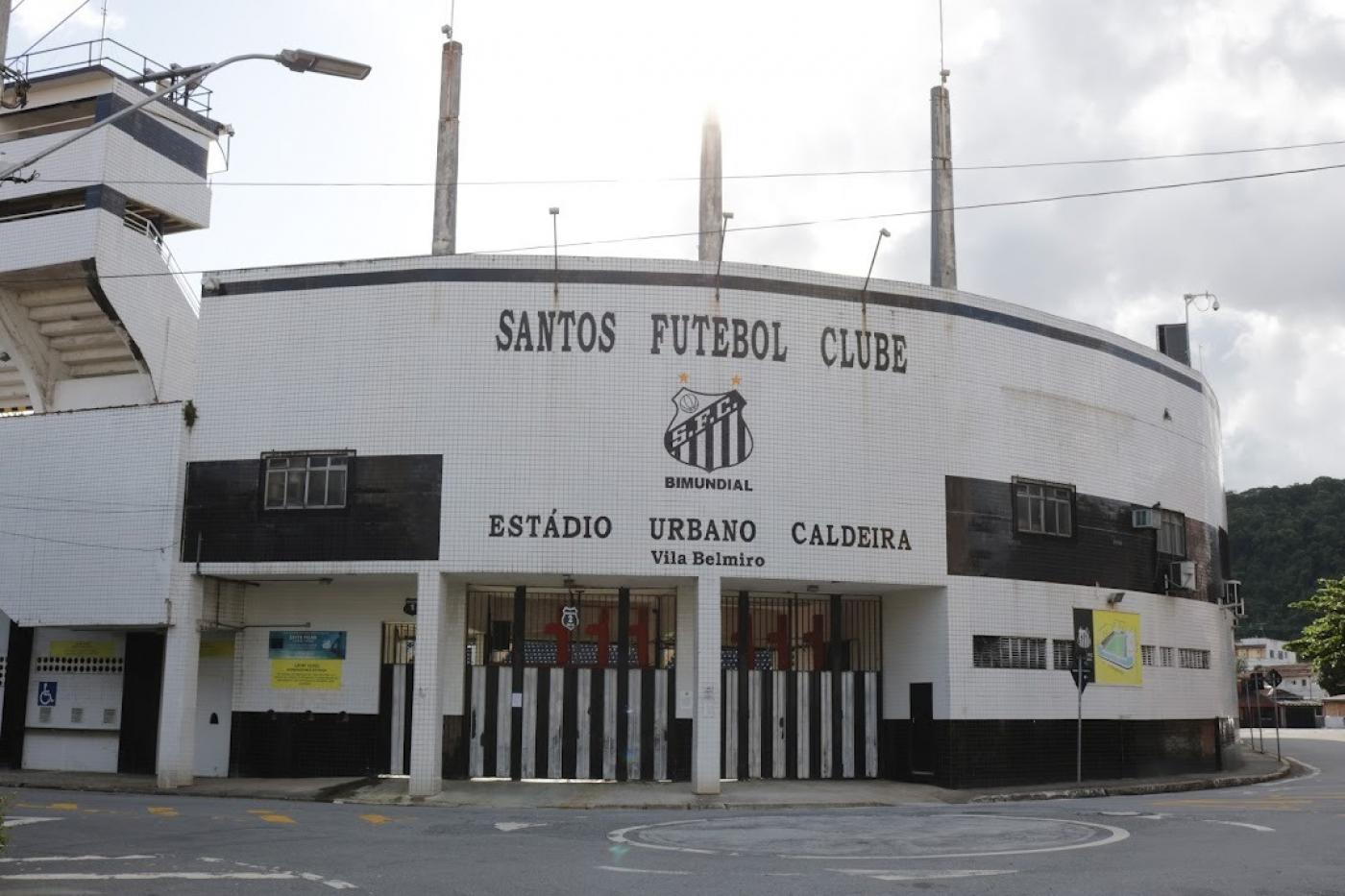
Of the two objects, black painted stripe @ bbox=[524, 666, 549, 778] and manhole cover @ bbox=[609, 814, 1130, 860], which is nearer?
manhole cover @ bbox=[609, 814, 1130, 860]

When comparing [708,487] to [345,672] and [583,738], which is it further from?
[345,672]

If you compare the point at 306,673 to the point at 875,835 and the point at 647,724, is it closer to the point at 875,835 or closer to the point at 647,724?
the point at 647,724

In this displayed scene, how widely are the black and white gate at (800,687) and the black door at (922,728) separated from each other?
111 cm

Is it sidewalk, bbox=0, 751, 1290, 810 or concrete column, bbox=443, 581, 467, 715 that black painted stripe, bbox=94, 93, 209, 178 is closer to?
concrete column, bbox=443, 581, 467, 715

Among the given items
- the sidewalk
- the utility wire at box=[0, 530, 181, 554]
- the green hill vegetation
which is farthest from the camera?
the green hill vegetation

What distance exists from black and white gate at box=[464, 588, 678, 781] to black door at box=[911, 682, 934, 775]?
5.12m

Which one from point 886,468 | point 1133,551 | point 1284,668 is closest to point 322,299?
point 886,468

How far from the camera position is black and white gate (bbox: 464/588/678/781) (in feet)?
89.4

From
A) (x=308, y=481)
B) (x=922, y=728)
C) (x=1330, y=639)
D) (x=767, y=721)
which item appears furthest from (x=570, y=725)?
(x=1330, y=639)

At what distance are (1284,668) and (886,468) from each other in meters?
96.9

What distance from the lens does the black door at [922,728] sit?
27531mm

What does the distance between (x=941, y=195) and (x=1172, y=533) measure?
10.3 m

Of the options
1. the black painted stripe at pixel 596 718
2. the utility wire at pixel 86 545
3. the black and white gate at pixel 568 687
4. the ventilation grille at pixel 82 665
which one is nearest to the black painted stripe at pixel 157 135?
the utility wire at pixel 86 545

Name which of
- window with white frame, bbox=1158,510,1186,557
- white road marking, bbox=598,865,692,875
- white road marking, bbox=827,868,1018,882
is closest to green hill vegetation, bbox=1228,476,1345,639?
window with white frame, bbox=1158,510,1186,557
